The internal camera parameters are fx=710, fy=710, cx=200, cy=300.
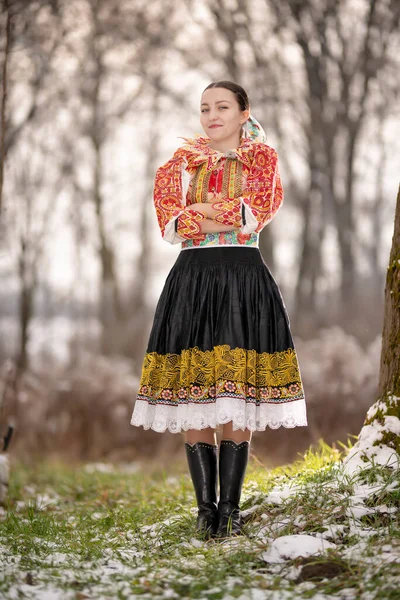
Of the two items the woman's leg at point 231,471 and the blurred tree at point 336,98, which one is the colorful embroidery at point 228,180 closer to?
the woman's leg at point 231,471

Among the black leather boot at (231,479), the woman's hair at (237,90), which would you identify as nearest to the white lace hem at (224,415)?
the black leather boot at (231,479)

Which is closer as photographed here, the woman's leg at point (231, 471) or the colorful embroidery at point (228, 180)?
the woman's leg at point (231, 471)

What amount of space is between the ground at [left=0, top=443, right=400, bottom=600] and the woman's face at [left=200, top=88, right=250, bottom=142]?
1608 mm

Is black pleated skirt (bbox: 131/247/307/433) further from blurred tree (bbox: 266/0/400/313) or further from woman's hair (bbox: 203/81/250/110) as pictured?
blurred tree (bbox: 266/0/400/313)

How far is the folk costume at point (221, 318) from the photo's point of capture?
294 cm

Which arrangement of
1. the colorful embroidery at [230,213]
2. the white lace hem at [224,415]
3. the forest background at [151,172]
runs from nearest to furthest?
the white lace hem at [224,415]
the colorful embroidery at [230,213]
the forest background at [151,172]

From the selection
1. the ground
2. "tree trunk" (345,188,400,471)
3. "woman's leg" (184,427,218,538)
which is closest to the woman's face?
"tree trunk" (345,188,400,471)

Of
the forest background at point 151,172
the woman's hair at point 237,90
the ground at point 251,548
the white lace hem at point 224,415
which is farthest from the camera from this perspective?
the forest background at point 151,172

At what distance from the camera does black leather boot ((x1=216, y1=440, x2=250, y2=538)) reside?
2.94m

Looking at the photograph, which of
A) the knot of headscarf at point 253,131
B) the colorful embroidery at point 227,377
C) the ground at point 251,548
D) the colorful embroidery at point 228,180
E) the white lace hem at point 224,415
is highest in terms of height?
the knot of headscarf at point 253,131

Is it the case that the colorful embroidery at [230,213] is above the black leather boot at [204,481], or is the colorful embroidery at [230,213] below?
above

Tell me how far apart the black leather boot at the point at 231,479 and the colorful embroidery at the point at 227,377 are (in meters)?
0.22

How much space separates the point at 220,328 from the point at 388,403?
0.91 m

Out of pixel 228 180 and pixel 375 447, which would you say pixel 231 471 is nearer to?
pixel 375 447
